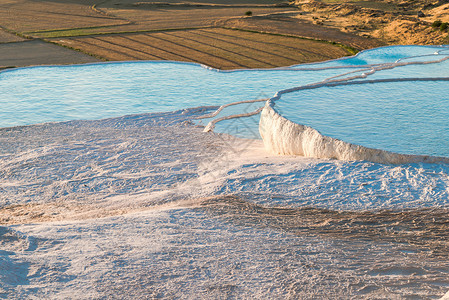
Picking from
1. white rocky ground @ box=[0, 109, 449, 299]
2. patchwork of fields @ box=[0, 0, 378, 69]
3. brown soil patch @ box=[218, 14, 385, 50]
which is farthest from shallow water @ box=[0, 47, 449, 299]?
brown soil patch @ box=[218, 14, 385, 50]

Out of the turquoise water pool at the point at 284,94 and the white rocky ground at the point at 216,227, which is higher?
the turquoise water pool at the point at 284,94

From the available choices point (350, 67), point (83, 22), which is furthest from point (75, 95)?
point (83, 22)

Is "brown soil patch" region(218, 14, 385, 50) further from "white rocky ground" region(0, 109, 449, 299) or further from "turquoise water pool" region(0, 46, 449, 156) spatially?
"white rocky ground" region(0, 109, 449, 299)

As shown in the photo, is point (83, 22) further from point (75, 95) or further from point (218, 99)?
point (218, 99)

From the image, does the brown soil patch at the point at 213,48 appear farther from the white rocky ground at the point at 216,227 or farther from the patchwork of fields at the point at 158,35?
the white rocky ground at the point at 216,227

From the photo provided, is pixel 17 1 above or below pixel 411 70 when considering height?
above

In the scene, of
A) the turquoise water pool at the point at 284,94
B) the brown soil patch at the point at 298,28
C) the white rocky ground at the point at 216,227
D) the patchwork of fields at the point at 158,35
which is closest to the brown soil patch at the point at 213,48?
the patchwork of fields at the point at 158,35
